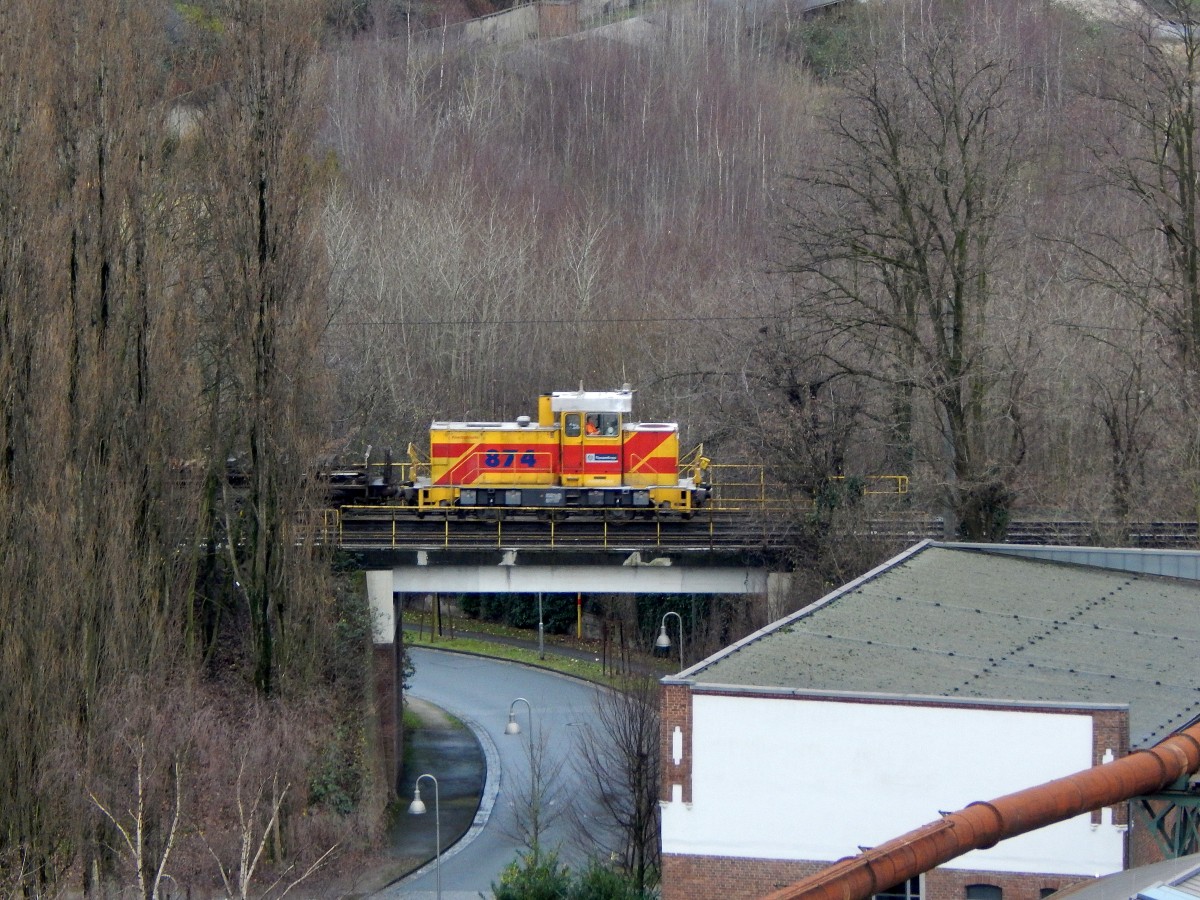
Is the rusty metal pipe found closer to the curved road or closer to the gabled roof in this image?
the gabled roof

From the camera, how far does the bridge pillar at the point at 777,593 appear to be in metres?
28.0

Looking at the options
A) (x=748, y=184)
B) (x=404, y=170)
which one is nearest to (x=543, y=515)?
(x=404, y=170)

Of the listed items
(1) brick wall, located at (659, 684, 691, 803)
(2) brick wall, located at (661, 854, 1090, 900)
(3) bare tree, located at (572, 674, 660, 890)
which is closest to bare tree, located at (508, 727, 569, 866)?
(3) bare tree, located at (572, 674, 660, 890)

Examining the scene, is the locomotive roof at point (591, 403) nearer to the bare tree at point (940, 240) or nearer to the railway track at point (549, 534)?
the railway track at point (549, 534)

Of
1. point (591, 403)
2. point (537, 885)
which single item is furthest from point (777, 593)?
point (537, 885)

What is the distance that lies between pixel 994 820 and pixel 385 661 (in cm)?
1876

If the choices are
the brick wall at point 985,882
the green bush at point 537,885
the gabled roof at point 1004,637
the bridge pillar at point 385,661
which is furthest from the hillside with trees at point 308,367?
the brick wall at point 985,882

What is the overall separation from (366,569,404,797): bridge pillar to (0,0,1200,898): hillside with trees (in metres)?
0.75

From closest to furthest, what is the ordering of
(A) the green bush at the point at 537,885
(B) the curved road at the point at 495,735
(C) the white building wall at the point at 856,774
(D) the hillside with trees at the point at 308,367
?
(C) the white building wall at the point at 856,774, (A) the green bush at the point at 537,885, (D) the hillside with trees at the point at 308,367, (B) the curved road at the point at 495,735

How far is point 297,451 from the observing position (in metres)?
25.0

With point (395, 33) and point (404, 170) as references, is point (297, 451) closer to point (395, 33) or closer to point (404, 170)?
point (404, 170)

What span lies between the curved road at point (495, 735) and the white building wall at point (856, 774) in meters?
8.15

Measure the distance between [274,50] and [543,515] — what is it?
10627 millimetres

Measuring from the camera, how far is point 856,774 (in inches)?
614
